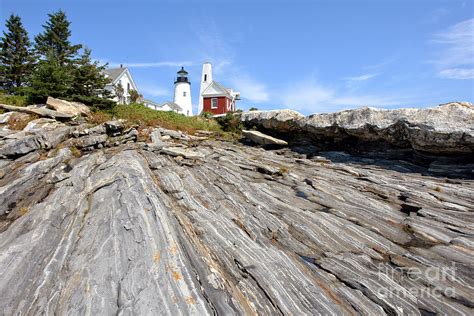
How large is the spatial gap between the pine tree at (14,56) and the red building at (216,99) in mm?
29963

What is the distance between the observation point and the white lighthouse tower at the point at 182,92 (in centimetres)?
7100

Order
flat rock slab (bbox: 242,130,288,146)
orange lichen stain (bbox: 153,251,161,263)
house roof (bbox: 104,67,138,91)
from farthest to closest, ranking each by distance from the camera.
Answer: house roof (bbox: 104,67,138,91) < flat rock slab (bbox: 242,130,288,146) < orange lichen stain (bbox: 153,251,161,263)

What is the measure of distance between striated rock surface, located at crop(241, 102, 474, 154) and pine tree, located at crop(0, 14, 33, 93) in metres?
39.7

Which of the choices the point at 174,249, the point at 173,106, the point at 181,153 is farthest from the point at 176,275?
the point at 173,106

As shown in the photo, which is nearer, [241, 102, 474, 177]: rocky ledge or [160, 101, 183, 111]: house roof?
[241, 102, 474, 177]: rocky ledge

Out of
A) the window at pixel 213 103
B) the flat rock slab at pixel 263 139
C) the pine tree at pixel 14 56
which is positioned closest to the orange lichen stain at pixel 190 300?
the flat rock slab at pixel 263 139

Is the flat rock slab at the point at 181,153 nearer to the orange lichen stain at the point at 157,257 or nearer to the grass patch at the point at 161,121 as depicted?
the grass patch at the point at 161,121

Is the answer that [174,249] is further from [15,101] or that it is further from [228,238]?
[15,101]

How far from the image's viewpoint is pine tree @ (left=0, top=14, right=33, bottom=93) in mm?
37656

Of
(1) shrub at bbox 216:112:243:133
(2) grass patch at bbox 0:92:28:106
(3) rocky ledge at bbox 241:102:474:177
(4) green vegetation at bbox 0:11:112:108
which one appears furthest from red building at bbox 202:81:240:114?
(3) rocky ledge at bbox 241:102:474:177

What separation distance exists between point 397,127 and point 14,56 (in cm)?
4975

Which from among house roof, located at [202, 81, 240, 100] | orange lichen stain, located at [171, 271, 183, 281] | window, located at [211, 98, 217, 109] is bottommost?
orange lichen stain, located at [171, 271, 183, 281]

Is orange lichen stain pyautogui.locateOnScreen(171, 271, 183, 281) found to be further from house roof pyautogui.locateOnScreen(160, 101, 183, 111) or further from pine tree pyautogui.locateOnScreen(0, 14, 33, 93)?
house roof pyautogui.locateOnScreen(160, 101, 183, 111)

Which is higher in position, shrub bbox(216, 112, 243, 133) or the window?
the window
